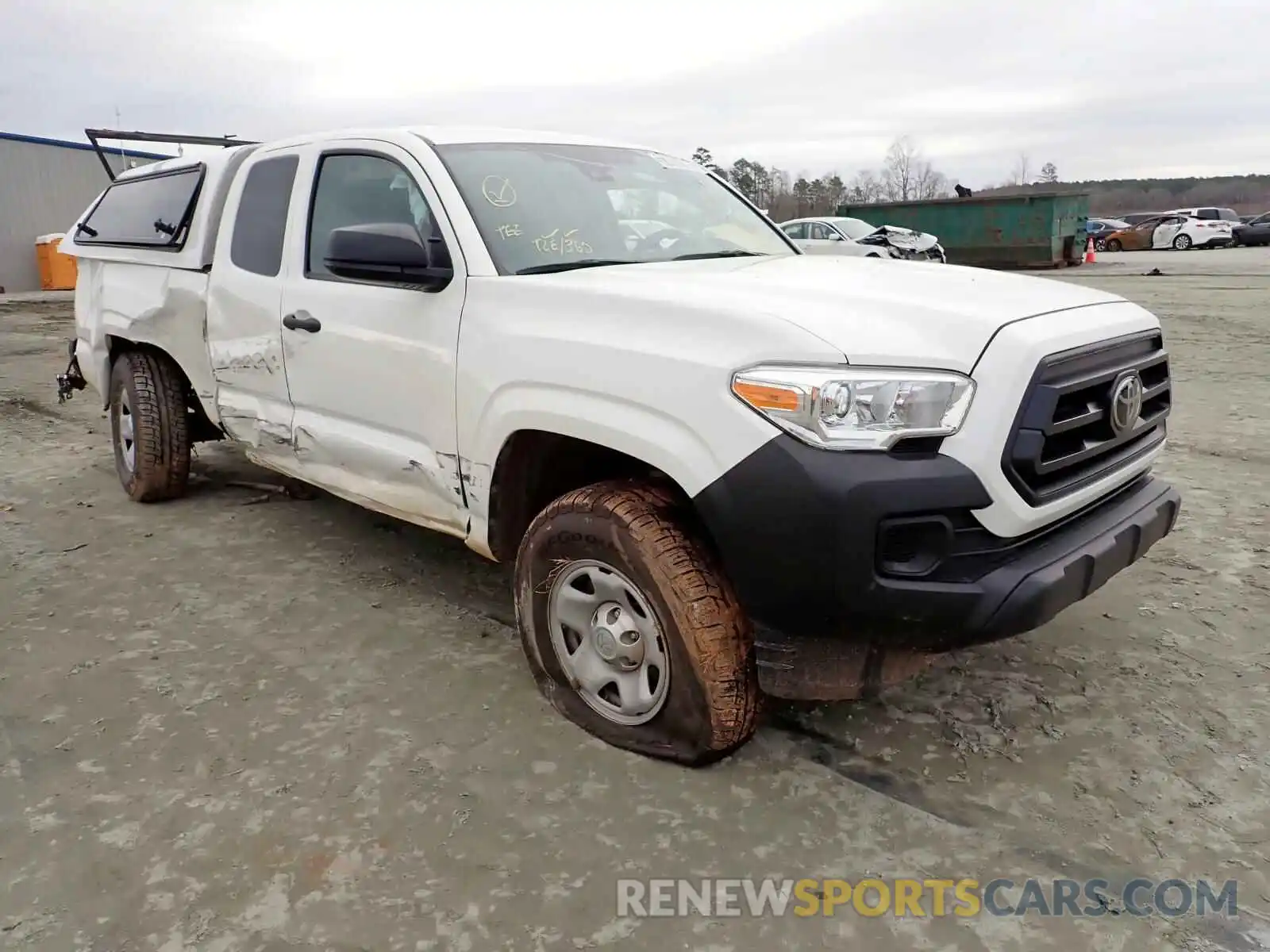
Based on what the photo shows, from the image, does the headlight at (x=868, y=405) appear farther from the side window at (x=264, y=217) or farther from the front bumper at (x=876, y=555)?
the side window at (x=264, y=217)

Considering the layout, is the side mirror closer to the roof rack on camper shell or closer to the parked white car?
the roof rack on camper shell

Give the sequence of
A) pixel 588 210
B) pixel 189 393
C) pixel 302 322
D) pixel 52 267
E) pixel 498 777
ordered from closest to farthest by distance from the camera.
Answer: pixel 498 777 < pixel 588 210 < pixel 302 322 < pixel 189 393 < pixel 52 267

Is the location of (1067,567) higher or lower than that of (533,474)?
lower

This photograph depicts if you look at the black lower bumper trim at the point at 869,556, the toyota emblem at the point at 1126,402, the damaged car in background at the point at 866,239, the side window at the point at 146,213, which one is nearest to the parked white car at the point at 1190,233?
the damaged car in background at the point at 866,239

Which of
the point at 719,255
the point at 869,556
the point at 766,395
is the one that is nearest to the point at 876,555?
the point at 869,556

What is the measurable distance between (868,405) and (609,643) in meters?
1.02

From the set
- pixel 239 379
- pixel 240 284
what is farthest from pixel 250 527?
pixel 240 284

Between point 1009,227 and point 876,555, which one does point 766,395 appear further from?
point 1009,227

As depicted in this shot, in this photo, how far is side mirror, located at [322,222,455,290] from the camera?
299cm

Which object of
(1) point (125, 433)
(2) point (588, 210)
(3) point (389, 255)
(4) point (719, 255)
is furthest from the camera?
(1) point (125, 433)

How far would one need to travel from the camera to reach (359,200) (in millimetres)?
3600

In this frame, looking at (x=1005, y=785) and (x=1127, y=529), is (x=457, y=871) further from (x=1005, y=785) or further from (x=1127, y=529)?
(x=1127, y=529)

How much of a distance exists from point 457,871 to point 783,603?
1006mm

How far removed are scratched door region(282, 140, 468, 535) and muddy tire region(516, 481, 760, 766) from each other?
1.74 ft
